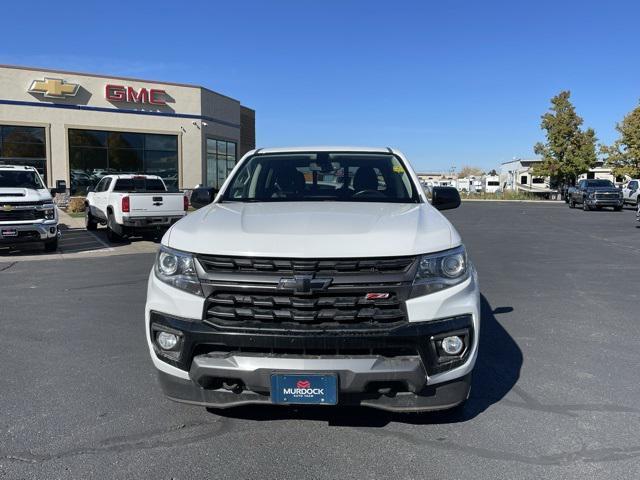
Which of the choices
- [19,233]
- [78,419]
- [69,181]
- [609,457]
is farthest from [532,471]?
[69,181]

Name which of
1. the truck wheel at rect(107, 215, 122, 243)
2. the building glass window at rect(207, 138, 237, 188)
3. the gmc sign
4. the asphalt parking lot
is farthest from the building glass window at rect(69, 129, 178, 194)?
the asphalt parking lot

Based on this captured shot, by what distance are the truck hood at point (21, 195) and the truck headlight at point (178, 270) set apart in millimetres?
10062

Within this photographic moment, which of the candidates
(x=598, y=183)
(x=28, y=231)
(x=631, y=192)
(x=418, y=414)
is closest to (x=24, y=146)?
(x=28, y=231)

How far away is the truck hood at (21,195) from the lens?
1181 centimetres

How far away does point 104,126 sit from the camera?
87.9ft

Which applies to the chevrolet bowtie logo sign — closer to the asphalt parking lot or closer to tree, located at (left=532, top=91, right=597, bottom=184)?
the asphalt parking lot

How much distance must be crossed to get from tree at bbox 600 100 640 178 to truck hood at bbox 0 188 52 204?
142 ft

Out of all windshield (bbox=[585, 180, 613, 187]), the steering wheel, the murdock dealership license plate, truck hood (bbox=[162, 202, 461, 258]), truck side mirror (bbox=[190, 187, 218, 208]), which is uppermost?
windshield (bbox=[585, 180, 613, 187])

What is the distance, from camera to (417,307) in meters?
3.04

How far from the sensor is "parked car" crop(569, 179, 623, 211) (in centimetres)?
3003

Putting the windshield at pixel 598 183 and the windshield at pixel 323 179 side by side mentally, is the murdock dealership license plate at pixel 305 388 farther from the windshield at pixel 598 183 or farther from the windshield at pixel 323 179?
the windshield at pixel 598 183

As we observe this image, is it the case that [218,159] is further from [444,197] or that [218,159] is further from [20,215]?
[444,197]

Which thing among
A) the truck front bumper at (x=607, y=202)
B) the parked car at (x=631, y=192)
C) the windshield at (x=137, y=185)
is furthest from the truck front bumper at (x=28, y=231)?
the parked car at (x=631, y=192)

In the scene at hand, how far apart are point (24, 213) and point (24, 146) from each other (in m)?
15.3
